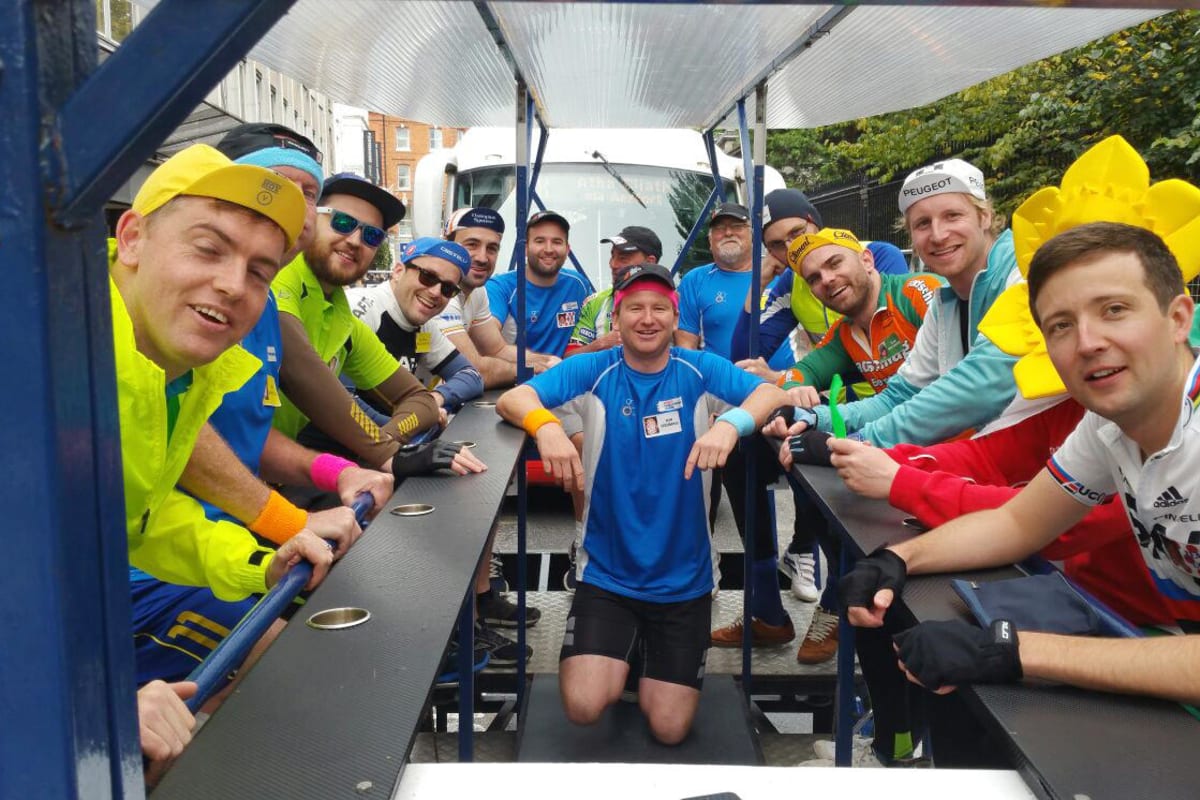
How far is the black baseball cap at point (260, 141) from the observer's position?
3.02m

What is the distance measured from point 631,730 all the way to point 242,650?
7.34 ft

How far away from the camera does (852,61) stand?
3.44 meters

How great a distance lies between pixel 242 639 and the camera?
4.95ft

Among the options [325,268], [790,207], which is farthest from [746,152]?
[325,268]

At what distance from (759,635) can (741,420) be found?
130cm

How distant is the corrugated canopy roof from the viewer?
2.87m

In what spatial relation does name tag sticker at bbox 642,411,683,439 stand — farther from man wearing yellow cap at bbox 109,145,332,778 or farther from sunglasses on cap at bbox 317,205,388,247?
man wearing yellow cap at bbox 109,145,332,778

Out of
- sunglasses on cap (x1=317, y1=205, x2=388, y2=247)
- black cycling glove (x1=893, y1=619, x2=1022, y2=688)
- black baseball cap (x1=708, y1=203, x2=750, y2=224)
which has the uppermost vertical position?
black baseball cap (x1=708, y1=203, x2=750, y2=224)

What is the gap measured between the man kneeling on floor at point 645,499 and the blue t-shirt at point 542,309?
207 centimetres

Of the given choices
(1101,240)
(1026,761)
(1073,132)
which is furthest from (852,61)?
(1073,132)

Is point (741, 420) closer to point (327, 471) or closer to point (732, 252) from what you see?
point (327, 471)

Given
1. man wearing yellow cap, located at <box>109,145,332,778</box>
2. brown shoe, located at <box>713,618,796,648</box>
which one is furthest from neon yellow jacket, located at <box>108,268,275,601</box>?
brown shoe, located at <box>713,618,796,648</box>

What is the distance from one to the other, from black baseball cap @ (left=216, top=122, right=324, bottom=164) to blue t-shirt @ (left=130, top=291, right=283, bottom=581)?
1.92 ft

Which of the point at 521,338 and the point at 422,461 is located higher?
the point at 521,338
